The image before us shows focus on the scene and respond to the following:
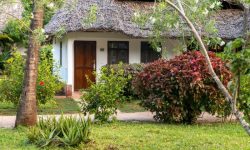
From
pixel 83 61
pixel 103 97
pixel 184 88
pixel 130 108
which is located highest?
pixel 83 61

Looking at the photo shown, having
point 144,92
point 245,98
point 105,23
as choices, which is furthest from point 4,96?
point 245,98

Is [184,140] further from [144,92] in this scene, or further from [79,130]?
[144,92]

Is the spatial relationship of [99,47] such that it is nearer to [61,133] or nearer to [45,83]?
[45,83]

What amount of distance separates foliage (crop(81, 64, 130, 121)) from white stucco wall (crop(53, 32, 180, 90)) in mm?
8040

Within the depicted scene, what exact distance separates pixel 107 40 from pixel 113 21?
1.57 meters

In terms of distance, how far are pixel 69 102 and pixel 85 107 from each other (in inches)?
214

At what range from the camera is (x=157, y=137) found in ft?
32.9

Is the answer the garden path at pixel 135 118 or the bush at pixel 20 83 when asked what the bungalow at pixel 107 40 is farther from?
the garden path at pixel 135 118

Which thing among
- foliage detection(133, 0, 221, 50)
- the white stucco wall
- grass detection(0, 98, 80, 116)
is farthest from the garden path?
the white stucco wall

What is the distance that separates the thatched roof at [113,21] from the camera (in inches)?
752

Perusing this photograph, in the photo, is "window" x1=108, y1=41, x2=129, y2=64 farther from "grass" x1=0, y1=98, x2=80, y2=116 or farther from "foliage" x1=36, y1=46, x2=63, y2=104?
"foliage" x1=36, y1=46, x2=63, y2=104

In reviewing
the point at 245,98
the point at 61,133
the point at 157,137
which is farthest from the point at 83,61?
the point at 245,98

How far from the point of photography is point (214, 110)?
11922 mm

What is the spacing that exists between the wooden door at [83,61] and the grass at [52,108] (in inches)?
130
